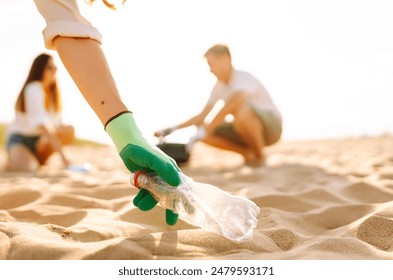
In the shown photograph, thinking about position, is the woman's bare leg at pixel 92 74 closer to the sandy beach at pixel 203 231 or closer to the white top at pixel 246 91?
the sandy beach at pixel 203 231

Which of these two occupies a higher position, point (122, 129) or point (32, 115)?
point (32, 115)

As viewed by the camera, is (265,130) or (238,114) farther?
(265,130)

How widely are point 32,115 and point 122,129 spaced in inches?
Answer: 112

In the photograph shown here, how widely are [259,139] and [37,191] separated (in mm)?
2082

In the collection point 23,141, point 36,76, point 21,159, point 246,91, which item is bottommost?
point 21,159

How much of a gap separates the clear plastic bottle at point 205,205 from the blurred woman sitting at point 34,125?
8.74 feet

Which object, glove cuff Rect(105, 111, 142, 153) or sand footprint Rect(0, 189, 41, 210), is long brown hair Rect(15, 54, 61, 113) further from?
glove cuff Rect(105, 111, 142, 153)

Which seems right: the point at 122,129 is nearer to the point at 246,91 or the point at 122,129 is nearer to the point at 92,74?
the point at 92,74

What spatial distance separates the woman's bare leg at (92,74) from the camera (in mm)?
1227

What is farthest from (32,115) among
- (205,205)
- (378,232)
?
(378,232)

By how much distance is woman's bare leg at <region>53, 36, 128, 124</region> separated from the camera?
4.02 ft

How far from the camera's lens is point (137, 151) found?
1.17 meters

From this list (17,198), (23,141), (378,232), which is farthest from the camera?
(23,141)

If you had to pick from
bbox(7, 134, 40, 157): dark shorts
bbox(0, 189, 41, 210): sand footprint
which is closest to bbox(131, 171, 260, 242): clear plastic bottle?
bbox(0, 189, 41, 210): sand footprint
